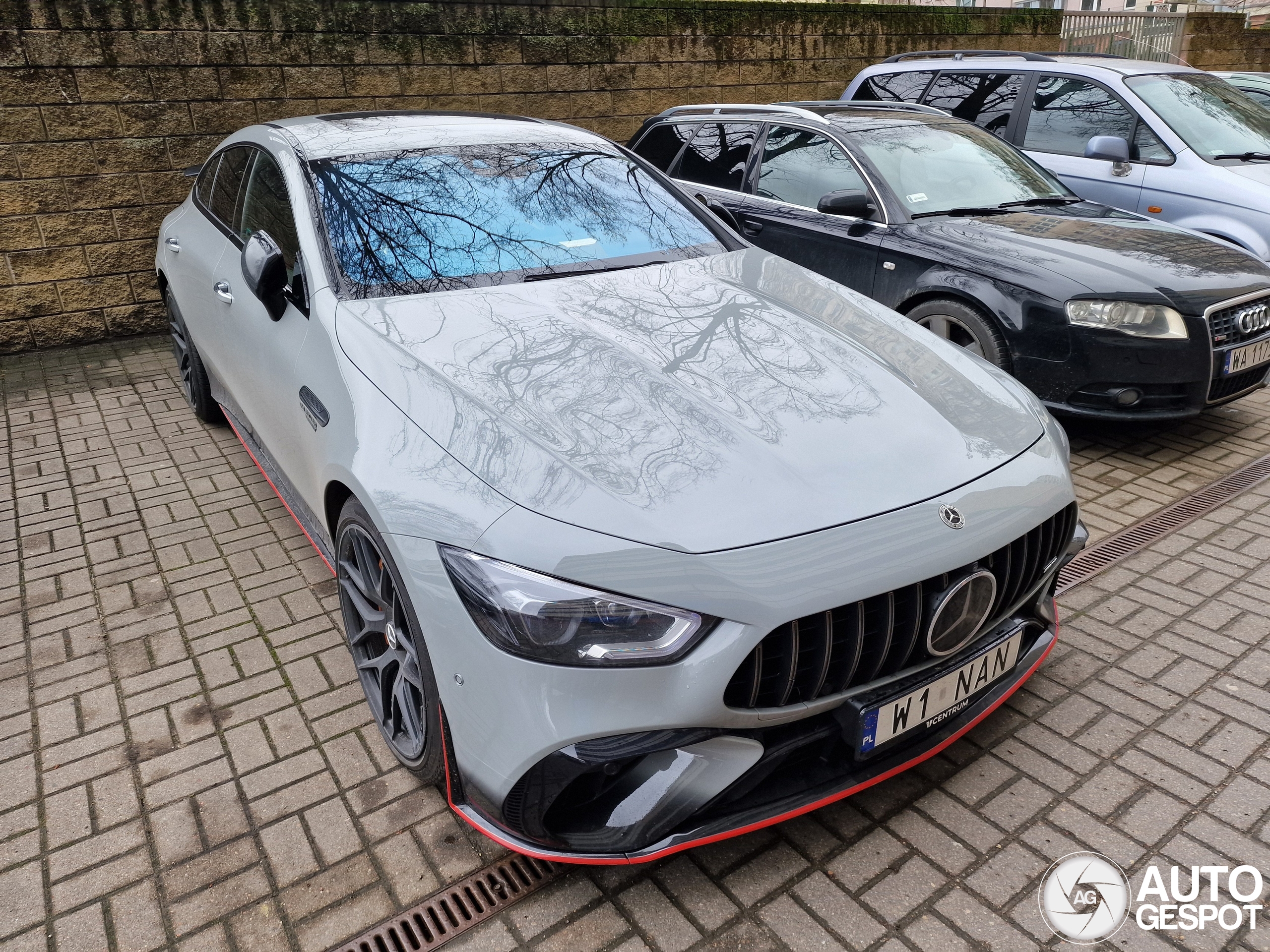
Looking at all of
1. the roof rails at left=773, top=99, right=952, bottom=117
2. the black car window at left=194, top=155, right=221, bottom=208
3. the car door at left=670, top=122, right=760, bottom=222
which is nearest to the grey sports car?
the black car window at left=194, top=155, right=221, bottom=208

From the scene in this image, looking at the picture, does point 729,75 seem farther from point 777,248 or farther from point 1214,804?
point 1214,804

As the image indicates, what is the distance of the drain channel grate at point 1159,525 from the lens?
11.5 feet

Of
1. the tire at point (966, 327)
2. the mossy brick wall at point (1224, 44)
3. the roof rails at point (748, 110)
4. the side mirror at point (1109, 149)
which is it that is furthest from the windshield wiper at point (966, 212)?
the mossy brick wall at point (1224, 44)

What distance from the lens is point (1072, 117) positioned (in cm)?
651

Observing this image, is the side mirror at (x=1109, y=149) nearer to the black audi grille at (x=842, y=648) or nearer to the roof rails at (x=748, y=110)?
the roof rails at (x=748, y=110)

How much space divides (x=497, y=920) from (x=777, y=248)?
4237 millimetres

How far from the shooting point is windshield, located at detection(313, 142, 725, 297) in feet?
9.62

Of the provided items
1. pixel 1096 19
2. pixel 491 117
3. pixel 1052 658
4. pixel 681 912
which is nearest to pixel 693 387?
pixel 681 912

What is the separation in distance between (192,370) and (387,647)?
3.06 meters

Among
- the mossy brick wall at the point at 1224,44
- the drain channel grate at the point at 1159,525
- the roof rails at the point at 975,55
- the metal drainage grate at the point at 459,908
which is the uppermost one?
the mossy brick wall at the point at 1224,44

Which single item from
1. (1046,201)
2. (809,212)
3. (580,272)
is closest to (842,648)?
(580,272)

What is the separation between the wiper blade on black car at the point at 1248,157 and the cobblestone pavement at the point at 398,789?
3.46 meters

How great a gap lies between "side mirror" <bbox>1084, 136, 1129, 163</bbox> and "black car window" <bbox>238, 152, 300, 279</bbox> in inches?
207

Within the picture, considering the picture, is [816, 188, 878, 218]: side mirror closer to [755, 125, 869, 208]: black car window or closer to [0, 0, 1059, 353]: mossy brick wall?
[755, 125, 869, 208]: black car window
